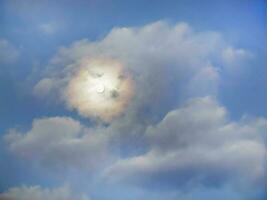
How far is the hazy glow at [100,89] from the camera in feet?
17.3

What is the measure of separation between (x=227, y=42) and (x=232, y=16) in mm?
314

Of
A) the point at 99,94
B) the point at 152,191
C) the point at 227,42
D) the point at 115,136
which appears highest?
the point at 227,42

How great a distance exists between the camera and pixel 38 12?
5391 millimetres

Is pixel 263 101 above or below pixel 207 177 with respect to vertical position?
above

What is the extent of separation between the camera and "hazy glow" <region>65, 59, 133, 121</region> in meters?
5.28

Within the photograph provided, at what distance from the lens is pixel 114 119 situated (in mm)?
5273

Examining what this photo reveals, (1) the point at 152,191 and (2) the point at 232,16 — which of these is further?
(2) the point at 232,16

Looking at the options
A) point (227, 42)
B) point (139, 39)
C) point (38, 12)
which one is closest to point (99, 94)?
point (139, 39)

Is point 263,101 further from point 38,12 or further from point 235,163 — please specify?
point 38,12

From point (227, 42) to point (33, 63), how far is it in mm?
2073

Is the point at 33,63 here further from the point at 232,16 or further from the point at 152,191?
the point at 232,16

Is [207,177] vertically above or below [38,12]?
below

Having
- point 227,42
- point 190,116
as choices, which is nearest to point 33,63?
point 190,116

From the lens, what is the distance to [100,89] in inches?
208
